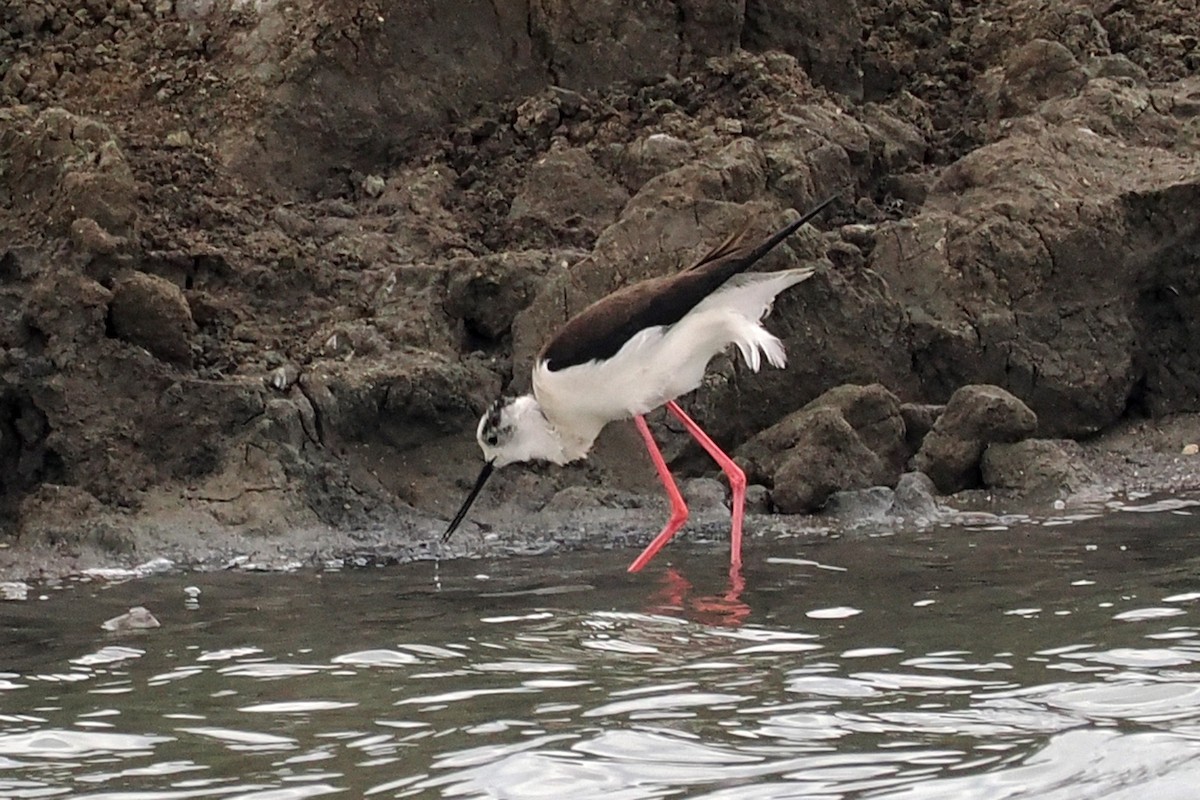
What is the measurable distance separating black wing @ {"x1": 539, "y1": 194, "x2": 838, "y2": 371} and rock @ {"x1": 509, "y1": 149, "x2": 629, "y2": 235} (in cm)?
173

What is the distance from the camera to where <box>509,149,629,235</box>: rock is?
9984 millimetres

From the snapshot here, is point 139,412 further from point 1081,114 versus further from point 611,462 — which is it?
point 1081,114

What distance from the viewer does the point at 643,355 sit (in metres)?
8.33

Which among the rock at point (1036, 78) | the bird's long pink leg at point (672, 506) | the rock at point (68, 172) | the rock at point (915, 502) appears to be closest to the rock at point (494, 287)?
the bird's long pink leg at point (672, 506)

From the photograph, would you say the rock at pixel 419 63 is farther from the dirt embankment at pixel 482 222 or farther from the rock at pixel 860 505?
the rock at pixel 860 505

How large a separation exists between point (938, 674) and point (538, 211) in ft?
16.5

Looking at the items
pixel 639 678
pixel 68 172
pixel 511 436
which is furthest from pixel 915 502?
pixel 68 172

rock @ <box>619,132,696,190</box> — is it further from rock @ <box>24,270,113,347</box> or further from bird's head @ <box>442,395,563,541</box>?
rock @ <box>24,270,113,347</box>

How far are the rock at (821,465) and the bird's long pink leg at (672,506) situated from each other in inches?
21.3


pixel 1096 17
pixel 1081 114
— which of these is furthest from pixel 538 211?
pixel 1096 17

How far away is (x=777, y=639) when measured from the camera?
618 centimetres

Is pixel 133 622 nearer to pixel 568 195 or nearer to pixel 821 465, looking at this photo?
pixel 821 465

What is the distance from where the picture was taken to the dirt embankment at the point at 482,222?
8.62 m

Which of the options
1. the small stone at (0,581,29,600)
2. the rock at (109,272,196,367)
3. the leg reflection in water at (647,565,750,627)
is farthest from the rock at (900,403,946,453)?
the small stone at (0,581,29,600)
